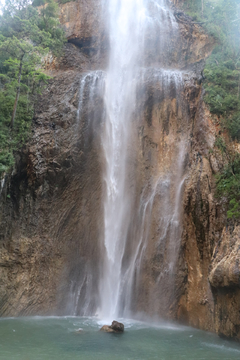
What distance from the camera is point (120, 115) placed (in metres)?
18.6

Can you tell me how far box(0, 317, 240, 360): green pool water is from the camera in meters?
8.59

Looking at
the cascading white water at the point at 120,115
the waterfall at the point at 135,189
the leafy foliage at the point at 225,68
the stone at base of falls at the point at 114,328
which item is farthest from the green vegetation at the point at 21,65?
the leafy foliage at the point at 225,68

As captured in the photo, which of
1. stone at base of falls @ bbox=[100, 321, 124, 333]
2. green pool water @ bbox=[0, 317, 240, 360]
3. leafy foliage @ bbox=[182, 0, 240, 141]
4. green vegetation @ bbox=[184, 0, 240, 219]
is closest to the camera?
green pool water @ bbox=[0, 317, 240, 360]

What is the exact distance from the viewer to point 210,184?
13219 mm

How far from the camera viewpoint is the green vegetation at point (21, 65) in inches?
644

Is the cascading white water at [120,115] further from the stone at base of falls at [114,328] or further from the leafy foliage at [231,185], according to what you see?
the leafy foliage at [231,185]

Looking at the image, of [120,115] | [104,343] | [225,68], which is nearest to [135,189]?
[120,115]

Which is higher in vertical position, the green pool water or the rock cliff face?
the rock cliff face

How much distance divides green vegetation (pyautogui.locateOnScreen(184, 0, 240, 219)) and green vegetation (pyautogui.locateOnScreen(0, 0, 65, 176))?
32.6 ft

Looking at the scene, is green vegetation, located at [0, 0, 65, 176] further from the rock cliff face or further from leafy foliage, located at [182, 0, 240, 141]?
leafy foliage, located at [182, 0, 240, 141]

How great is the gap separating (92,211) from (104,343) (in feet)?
25.8

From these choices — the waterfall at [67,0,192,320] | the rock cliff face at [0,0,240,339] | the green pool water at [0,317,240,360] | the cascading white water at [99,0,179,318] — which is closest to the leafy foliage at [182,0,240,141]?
the rock cliff face at [0,0,240,339]

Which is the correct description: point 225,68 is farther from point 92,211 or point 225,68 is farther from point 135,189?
point 92,211

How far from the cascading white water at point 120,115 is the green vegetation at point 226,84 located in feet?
8.49
